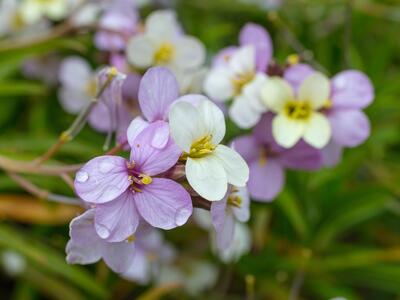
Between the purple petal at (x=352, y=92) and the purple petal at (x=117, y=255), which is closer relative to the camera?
the purple petal at (x=117, y=255)

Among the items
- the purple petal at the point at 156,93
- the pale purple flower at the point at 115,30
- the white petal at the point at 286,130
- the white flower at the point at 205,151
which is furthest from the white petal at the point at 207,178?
the pale purple flower at the point at 115,30

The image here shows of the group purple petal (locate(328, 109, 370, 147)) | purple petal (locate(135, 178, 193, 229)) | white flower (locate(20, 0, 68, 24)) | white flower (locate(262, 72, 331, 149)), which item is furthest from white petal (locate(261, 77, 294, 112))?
white flower (locate(20, 0, 68, 24))

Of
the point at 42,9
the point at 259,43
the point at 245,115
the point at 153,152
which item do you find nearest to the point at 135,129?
the point at 153,152

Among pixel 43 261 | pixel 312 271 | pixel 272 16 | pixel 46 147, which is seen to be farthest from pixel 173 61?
pixel 312 271

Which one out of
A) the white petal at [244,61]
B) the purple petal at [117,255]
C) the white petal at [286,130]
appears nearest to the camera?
the purple petal at [117,255]

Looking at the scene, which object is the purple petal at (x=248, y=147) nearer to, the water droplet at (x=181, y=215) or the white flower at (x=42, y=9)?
the water droplet at (x=181, y=215)

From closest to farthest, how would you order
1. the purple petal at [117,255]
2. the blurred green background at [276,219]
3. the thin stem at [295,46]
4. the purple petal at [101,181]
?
the purple petal at [101,181] < the purple petal at [117,255] < the thin stem at [295,46] < the blurred green background at [276,219]
